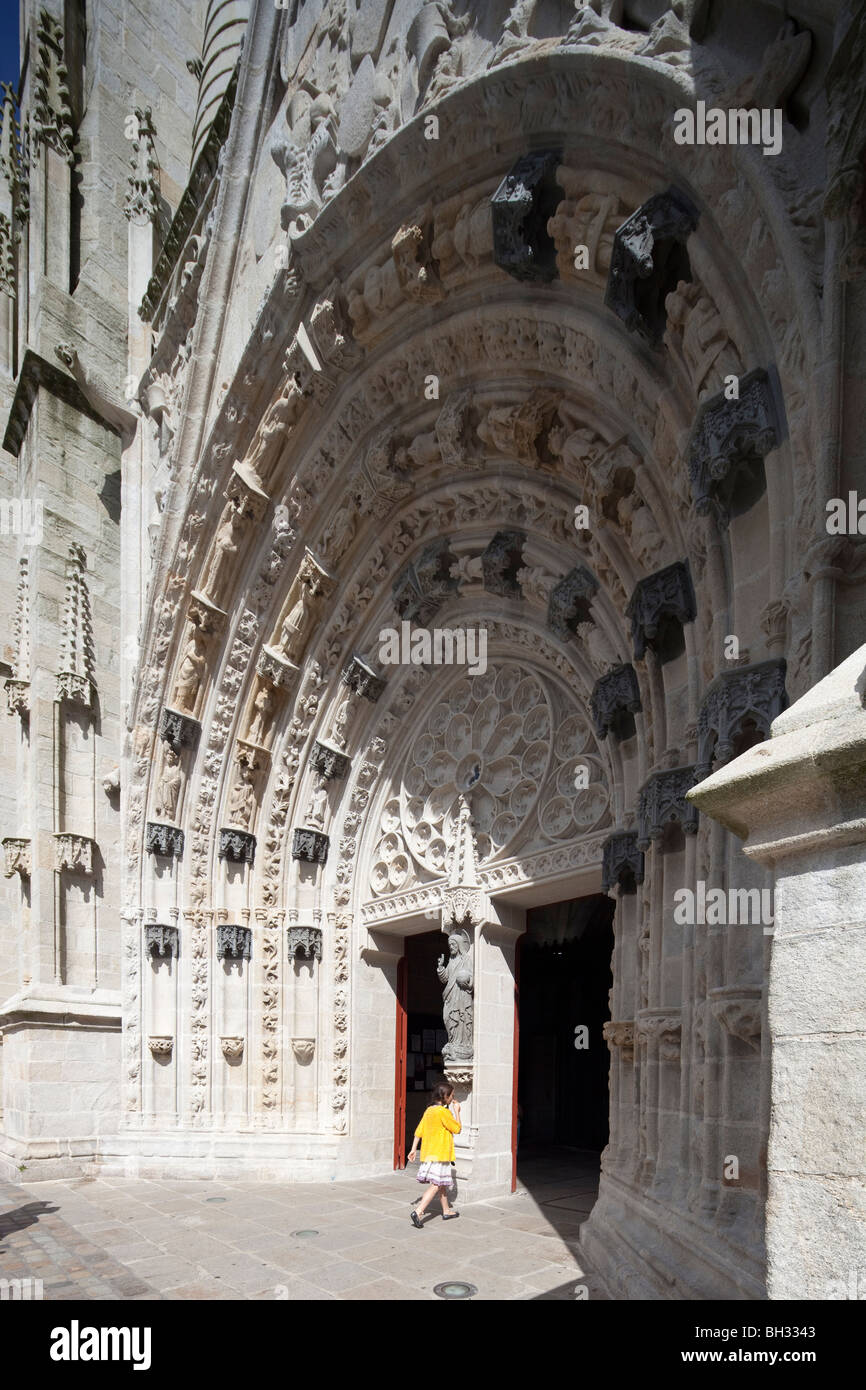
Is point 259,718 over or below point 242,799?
over

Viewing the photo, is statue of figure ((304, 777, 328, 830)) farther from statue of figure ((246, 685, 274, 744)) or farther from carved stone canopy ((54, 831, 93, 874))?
carved stone canopy ((54, 831, 93, 874))

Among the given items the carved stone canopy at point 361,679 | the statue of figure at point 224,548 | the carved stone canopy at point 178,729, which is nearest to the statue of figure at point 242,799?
the carved stone canopy at point 178,729

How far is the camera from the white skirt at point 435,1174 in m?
6.11

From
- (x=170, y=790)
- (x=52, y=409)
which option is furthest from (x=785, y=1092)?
(x=52, y=409)

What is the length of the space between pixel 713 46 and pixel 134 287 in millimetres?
9729

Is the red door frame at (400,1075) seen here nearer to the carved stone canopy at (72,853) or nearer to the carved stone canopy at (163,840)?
the carved stone canopy at (163,840)

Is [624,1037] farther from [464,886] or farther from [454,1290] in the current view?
[464,886]

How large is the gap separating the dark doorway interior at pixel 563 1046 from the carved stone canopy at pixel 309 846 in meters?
3.22

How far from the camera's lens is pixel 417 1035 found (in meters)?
10.4

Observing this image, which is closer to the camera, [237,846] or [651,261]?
[651,261]

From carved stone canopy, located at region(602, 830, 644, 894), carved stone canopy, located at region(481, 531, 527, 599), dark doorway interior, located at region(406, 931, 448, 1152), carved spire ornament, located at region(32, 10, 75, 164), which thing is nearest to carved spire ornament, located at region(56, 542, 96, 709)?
dark doorway interior, located at region(406, 931, 448, 1152)

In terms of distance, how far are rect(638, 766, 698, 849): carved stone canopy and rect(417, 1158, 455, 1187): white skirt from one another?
10.2ft

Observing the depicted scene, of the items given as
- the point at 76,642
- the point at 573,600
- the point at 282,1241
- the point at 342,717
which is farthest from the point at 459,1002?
the point at 76,642

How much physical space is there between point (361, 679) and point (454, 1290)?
18.5 feet
